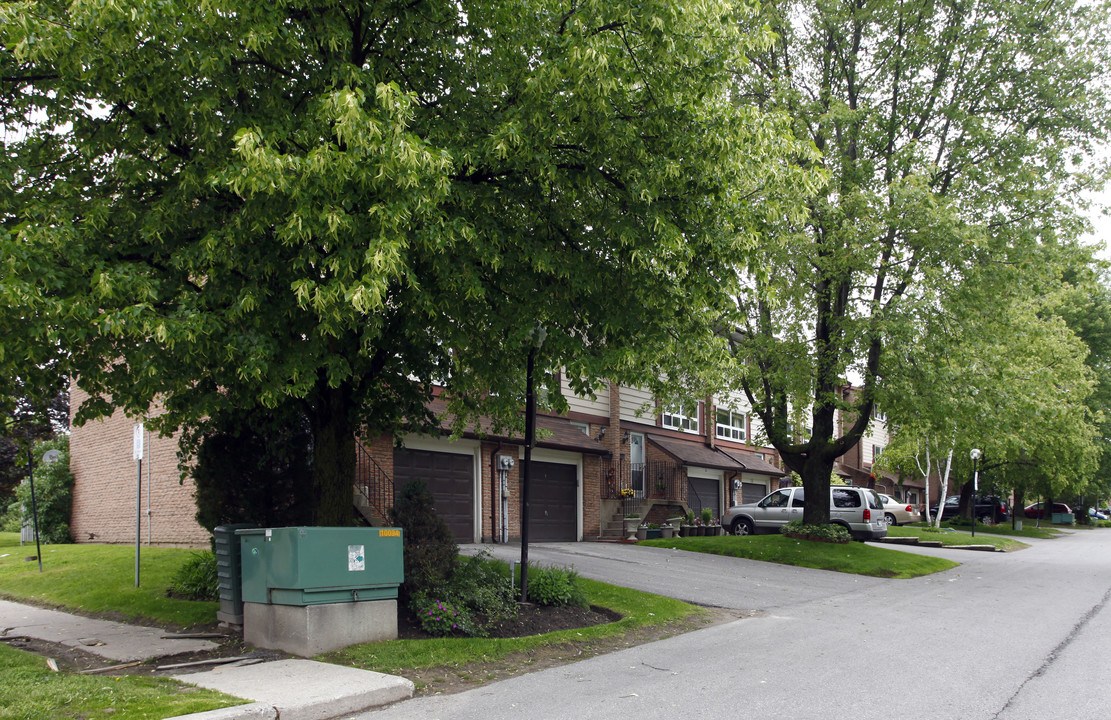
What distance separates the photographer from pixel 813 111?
60.0 ft

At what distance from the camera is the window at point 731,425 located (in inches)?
1299

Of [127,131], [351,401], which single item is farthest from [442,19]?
[351,401]

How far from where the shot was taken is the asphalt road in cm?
674

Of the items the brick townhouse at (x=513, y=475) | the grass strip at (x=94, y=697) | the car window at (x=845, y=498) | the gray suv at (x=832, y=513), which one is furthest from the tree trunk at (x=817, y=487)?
the grass strip at (x=94, y=697)

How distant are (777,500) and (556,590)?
16.5 metres

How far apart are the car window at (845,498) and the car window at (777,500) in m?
1.38

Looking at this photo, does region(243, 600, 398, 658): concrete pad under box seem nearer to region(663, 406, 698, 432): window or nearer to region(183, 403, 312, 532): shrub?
region(183, 403, 312, 532): shrub

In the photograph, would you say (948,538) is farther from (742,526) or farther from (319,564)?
(319,564)

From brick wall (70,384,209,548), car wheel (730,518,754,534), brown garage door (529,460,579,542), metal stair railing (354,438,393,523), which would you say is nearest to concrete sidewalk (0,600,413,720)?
brick wall (70,384,209,548)

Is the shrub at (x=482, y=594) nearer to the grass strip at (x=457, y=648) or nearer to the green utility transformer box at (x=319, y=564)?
the grass strip at (x=457, y=648)

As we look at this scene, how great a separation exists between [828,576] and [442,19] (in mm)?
13562

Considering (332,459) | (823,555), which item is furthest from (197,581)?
(823,555)

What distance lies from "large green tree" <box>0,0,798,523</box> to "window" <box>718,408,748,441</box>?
23080mm

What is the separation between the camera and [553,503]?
23.2 meters
